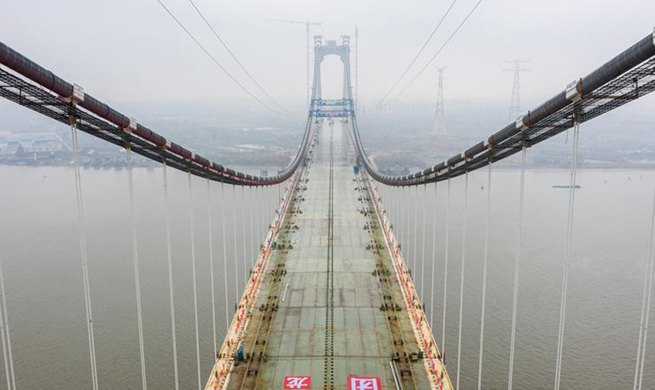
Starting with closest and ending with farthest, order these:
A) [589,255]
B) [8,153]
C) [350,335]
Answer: [350,335] → [589,255] → [8,153]

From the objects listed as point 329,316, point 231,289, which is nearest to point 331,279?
point 329,316

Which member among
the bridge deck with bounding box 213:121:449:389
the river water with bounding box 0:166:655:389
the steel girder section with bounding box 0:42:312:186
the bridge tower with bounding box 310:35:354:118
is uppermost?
the bridge tower with bounding box 310:35:354:118

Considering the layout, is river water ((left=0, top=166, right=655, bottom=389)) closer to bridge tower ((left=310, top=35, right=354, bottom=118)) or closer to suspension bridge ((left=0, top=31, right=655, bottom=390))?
suspension bridge ((left=0, top=31, right=655, bottom=390))

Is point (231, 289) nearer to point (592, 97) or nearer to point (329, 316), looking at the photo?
point (329, 316)

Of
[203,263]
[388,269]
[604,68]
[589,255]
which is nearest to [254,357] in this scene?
[388,269]

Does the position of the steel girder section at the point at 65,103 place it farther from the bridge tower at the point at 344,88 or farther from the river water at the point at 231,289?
the bridge tower at the point at 344,88

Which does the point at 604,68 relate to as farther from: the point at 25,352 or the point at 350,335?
the point at 25,352

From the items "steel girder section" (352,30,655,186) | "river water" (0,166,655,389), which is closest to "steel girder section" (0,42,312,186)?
"river water" (0,166,655,389)
